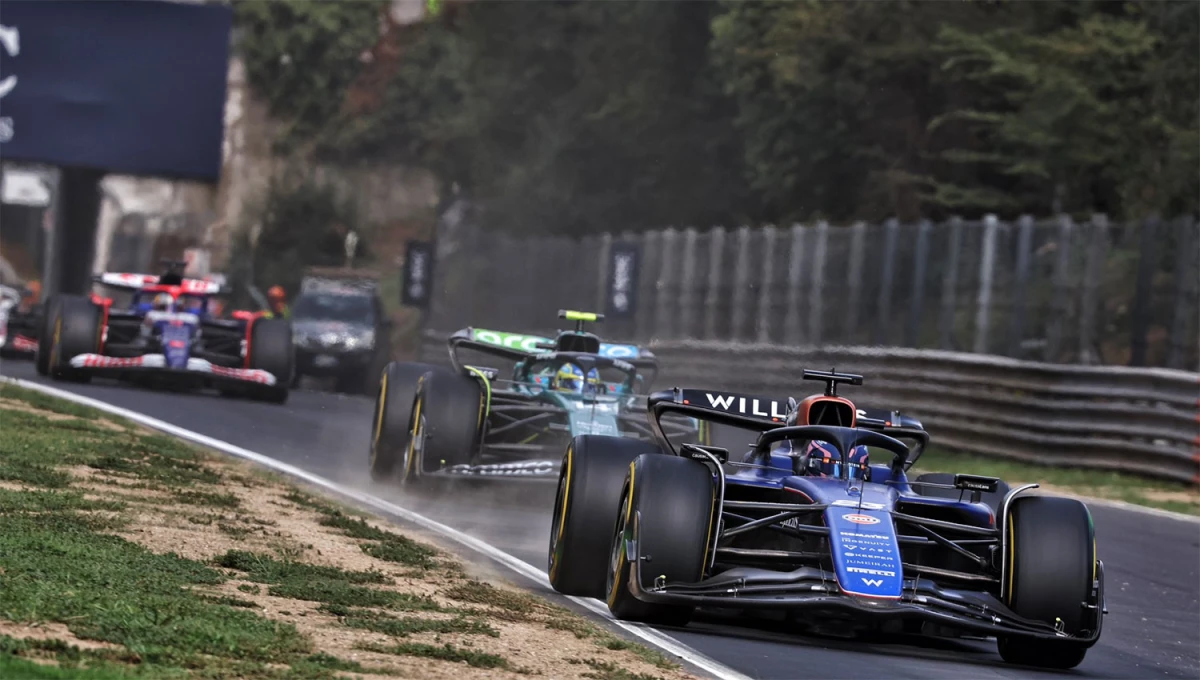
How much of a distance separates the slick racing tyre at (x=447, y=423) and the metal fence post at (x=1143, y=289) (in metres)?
8.53

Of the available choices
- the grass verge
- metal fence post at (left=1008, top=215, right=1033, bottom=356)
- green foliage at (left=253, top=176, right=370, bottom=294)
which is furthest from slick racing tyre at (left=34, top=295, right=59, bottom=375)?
green foliage at (left=253, top=176, right=370, bottom=294)

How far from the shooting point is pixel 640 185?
150 ft

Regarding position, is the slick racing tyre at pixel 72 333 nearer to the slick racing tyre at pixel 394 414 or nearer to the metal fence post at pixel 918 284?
the slick racing tyre at pixel 394 414

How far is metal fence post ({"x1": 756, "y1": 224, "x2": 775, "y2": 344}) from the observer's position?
2806cm

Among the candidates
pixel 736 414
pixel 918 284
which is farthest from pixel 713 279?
pixel 736 414

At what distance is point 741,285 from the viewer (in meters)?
29.1

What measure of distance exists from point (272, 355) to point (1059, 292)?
9.38m

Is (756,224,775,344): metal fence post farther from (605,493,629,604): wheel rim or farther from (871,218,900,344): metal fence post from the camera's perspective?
(605,493,629,604): wheel rim

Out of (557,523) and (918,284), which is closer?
(557,523)

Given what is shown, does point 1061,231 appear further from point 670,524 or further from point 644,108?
point 644,108

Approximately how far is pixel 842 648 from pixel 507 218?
135 feet

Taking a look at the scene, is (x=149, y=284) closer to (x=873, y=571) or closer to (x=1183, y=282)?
(x=1183, y=282)

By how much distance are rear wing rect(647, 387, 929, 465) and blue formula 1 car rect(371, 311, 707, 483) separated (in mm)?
3527

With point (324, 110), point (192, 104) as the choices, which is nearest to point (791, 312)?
point (192, 104)
